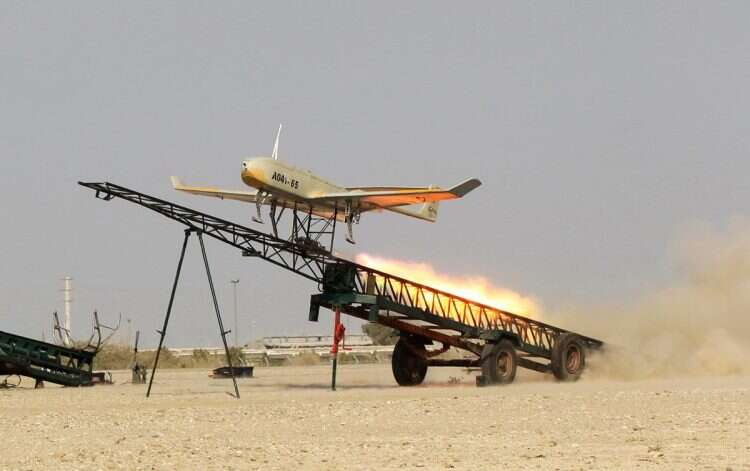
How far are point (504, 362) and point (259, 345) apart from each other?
74860 mm

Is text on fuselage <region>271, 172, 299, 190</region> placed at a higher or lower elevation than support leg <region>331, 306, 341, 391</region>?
higher

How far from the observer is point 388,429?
79.7 ft

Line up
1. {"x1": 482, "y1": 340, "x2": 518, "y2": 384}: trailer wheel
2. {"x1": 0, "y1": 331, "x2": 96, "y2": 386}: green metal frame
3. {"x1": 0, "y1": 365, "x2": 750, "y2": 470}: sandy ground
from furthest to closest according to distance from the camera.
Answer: {"x1": 0, "y1": 331, "x2": 96, "y2": 386}: green metal frame
{"x1": 482, "y1": 340, "x2": 518, "y2": 384}: trailer wheel
{"x1": 0, "y1": 365, "x2": 750, "y2": 470}: sandy ground

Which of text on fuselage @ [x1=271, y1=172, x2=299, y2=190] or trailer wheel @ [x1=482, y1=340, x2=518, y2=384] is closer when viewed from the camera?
text on fuselage @ [x1=271, y1=172, x2=299, y2=190]

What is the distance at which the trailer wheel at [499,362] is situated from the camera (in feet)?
136

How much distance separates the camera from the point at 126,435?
2358cm

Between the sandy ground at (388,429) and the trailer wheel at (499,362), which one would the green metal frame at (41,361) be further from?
the trailer wheel at (499,362)

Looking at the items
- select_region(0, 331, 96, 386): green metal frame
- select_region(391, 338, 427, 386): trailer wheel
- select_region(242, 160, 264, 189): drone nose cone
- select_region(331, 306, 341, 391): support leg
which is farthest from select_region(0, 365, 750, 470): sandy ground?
select_region(242, 160, 264, 189): drone nose cone

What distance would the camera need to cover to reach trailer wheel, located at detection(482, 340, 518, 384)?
41.5m

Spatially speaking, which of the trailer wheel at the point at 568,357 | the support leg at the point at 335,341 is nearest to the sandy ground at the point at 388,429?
the support leg at the point at 335,341

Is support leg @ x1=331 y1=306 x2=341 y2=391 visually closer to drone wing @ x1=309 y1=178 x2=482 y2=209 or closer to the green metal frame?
drone wing @ x1=309 y1=178 x2=482 y2=209

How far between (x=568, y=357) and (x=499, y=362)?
13.0 ft

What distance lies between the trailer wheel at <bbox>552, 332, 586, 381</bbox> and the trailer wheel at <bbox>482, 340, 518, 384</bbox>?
82.0 inches

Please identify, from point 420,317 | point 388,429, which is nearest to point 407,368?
point 420,317
